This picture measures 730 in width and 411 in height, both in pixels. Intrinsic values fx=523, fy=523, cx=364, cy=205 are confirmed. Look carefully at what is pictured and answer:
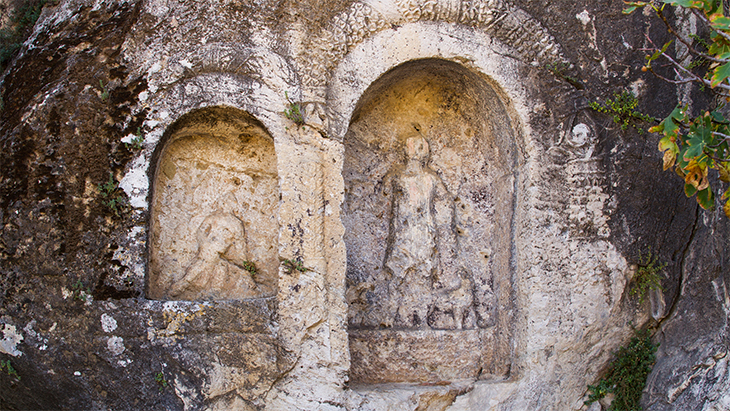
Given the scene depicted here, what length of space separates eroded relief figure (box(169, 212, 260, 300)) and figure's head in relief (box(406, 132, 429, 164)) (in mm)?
1451

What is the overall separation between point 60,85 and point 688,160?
3815 mm

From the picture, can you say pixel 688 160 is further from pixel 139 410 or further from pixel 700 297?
pixel 139 410

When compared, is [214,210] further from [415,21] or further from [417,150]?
[415,21]

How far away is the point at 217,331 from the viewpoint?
3373 mm

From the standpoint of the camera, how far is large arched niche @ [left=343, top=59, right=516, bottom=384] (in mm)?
3992

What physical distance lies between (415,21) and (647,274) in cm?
248

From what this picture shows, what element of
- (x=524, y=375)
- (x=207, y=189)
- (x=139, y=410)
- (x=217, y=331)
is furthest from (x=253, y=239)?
(x=524, y=375)

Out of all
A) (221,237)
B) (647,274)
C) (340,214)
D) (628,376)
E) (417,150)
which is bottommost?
(628,376)

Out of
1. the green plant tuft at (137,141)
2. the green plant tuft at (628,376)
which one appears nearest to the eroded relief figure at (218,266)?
the green plant tuft at (137,141)

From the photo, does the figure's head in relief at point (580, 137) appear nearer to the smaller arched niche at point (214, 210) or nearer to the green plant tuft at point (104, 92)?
the smaller arched niche at point (214, 210)

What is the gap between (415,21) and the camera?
373cm

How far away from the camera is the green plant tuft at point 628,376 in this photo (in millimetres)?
3842

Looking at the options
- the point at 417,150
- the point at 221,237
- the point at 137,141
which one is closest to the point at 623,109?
the point at 417,150

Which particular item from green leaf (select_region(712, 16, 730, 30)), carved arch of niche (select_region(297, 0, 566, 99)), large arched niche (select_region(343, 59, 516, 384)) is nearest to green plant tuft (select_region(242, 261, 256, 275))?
large arched niche (select_region(343, 59, 516, 384))
